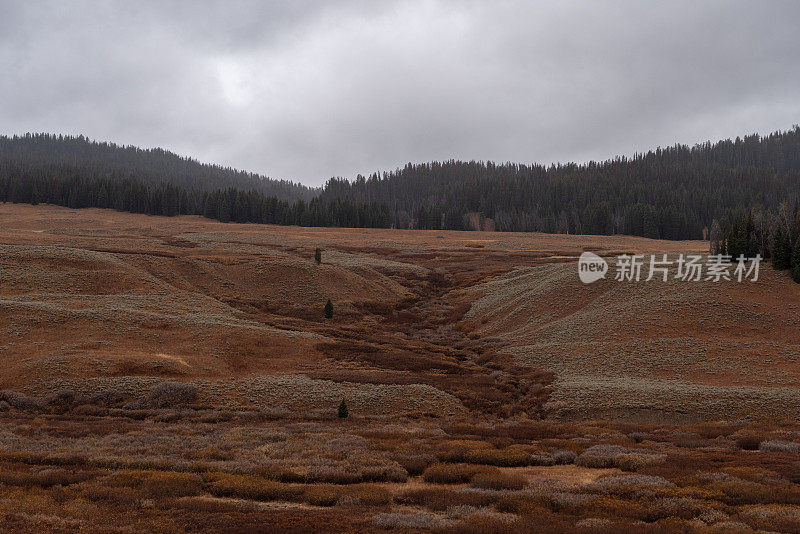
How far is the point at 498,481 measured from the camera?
16.4m

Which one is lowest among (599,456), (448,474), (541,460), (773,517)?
(541,460)

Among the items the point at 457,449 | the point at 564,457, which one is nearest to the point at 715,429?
the point at 564,457

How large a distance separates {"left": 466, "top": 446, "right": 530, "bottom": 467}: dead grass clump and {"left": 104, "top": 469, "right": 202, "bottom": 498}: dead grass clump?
1034cm

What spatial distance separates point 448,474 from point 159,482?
9.19 m

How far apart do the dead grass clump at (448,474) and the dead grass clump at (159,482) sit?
7490mm

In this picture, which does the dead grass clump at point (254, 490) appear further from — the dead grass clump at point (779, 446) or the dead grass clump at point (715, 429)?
the dead grass clump at point (715, 429)

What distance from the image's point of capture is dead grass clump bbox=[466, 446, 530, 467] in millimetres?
20103

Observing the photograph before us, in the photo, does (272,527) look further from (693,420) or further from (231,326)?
(231,326)

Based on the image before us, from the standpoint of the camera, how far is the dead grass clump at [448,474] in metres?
17.5

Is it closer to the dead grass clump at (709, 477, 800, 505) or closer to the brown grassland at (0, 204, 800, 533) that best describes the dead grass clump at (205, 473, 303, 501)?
the brown grassland at (0, 204, 800, 533)

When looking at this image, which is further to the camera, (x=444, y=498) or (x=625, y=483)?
(x=625, y=483)

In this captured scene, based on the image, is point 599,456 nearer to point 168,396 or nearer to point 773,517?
point 773,517

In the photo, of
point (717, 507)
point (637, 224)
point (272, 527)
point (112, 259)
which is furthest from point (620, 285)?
point (637, 224)

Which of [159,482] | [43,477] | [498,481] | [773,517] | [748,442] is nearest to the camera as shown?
[773,517]
